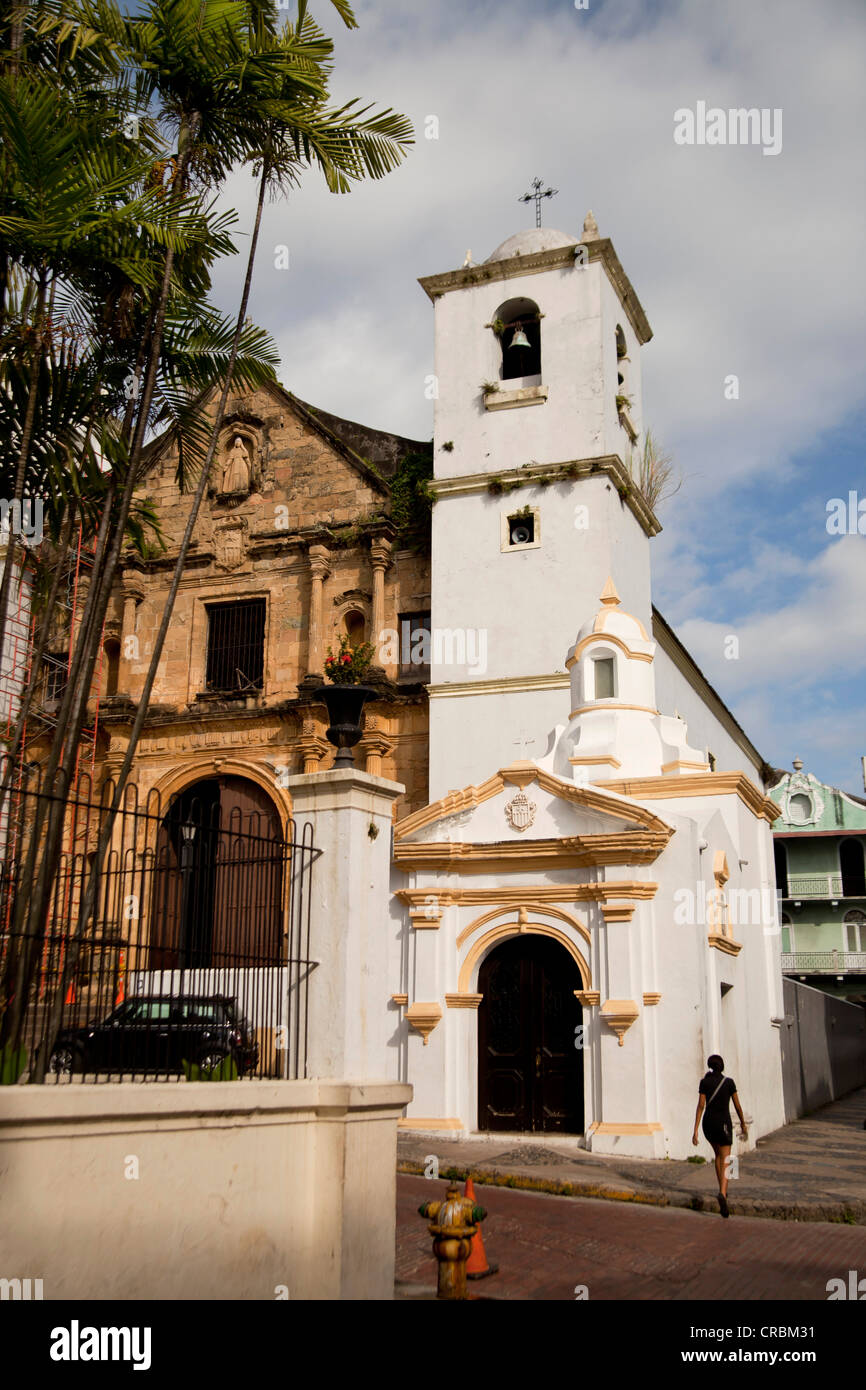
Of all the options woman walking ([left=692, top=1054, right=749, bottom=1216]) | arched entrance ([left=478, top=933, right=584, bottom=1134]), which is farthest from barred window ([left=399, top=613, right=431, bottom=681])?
woman walking ([left=692, top=1054, right=749, bottom=1216])

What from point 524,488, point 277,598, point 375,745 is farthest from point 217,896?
point 277,598

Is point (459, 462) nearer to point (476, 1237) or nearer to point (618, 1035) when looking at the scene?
point (618, 1035)

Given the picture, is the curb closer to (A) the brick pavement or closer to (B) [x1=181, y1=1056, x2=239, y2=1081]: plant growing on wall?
(A) the brick pavement

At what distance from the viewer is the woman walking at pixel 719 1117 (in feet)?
37.0

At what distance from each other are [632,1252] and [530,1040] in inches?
243

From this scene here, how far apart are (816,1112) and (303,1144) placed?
19.5 metres

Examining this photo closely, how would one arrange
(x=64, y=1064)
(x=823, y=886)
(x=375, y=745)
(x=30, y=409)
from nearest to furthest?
(x=64, y=1064), (x=30, y=409), (x=375, y=745), (x=823, y=886)

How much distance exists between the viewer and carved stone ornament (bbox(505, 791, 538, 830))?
1628 centimetres

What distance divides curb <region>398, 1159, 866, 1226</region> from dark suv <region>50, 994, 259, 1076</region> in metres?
5.43

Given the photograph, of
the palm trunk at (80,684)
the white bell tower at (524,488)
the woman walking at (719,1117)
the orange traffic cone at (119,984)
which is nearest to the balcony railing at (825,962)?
the white bell tower at (524,488)

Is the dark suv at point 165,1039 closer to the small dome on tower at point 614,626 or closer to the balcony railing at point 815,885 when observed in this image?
the small dome on tower at point 614,626

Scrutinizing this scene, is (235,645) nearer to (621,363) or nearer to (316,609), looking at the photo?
(316,609)

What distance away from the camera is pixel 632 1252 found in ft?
31.3
